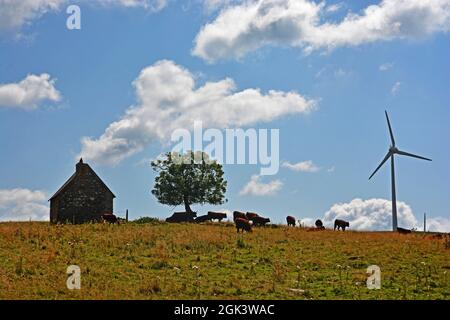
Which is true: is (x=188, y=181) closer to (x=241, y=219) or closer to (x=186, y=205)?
(x=186, y=205)

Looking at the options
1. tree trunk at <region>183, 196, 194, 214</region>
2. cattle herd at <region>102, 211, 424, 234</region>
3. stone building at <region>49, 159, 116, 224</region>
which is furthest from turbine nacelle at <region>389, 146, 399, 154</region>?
stone building at <region>49, 159, 116, 224</region>

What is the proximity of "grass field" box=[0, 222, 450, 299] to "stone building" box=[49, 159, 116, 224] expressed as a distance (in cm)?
1882

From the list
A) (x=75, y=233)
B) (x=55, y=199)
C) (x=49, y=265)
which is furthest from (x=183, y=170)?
(x=49, y=265)

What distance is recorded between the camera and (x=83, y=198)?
183ft

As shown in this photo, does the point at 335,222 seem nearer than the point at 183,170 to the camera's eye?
Yes

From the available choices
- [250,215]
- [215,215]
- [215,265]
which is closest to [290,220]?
[250,215]

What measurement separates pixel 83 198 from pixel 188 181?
17510 millimetres

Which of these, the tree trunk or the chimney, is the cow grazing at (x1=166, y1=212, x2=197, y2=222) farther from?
the chimney

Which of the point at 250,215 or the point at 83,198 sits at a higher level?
the point at 83,198

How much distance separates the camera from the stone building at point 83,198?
182 ft
